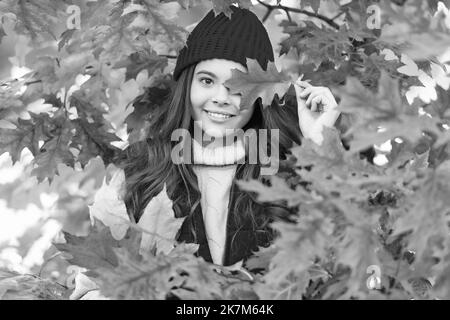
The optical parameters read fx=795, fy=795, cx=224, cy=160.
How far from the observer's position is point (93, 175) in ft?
10.7

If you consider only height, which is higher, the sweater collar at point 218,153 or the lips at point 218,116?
the lips at point 218,116

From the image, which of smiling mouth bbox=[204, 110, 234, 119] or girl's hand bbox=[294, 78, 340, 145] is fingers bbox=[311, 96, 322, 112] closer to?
girl's hand bbox=[294, 78, 340, 145]

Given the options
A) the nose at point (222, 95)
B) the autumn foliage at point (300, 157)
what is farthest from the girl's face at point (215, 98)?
the autumn foliage at point (300, 157)

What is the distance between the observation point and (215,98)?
6.63 feet

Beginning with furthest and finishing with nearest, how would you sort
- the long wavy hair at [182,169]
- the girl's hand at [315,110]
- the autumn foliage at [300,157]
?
the long wavy hair at [182,169]
the girl's hand at [315,110]
the autumn foliage at [300,157]

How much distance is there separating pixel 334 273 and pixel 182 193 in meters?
0.74

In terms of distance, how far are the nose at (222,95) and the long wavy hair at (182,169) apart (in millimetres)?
94

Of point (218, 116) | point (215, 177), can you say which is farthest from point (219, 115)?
point (215, 177)

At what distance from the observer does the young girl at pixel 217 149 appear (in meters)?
1.99

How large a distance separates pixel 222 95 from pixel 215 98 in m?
0.02

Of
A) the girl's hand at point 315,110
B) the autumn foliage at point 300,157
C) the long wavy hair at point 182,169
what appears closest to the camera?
the autumn foliage at point 300,157

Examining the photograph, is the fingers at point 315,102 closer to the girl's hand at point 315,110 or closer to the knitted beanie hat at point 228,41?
the girl's hand at point 315,110

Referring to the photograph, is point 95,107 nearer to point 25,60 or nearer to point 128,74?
point 128,74

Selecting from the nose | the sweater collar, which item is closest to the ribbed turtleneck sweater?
the sweater collar
